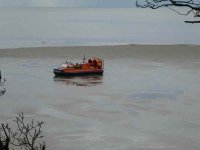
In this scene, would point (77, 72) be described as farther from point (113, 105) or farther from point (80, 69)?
point (113, 105)

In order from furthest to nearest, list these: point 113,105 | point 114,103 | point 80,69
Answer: point 80,69
point 114,103
point 113,105

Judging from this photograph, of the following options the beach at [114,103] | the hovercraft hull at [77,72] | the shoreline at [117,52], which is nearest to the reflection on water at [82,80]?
the beach at [114,103]

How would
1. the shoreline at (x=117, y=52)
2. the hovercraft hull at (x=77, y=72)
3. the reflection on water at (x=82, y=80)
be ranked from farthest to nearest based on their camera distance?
1. the shoreline at (x=117, y=52)
2. the hovercraft hull at (x=77, y=72)
3. the reflection on water at (x=82, y=80)

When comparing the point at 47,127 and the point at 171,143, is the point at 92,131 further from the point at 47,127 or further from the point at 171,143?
the point at 171,143

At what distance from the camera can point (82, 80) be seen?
34250mm

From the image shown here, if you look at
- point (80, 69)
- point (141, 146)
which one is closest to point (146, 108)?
point (141, 146)

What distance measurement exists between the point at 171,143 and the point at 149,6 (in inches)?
513

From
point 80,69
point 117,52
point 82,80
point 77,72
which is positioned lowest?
point 82,80

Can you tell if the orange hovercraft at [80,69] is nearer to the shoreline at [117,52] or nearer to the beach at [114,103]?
the beach at [114,103]

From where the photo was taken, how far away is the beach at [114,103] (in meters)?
17.2

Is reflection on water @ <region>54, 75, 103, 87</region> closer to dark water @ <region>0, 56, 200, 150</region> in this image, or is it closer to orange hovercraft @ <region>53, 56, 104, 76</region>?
dark water @ <region>0, 56, 200, 150</region>

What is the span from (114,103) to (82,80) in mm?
9804

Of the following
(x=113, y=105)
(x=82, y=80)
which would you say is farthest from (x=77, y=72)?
(x=113, y=105)

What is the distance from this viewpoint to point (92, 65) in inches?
1486
